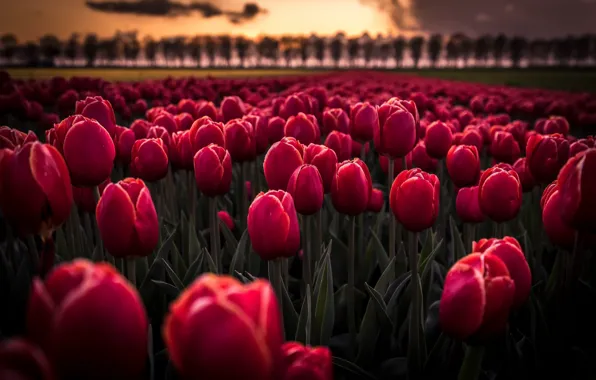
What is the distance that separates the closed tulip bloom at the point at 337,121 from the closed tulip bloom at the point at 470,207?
5.10ft

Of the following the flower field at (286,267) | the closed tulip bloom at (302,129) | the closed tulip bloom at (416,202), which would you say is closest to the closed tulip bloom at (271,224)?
the flower field at (286,267)

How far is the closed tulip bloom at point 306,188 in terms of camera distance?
85.5 inches

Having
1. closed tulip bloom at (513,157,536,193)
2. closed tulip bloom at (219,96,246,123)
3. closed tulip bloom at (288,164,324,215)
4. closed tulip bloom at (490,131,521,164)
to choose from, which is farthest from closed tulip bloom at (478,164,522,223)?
closed tulip bloom at (219,96,246,123)

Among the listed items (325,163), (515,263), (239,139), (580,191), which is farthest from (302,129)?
→ (515,263)

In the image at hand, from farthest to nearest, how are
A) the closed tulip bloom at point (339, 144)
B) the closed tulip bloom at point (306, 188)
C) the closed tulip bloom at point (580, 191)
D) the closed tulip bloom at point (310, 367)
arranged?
the closed tulip bloom at point (339, 144), the closed tulip bloom at point (306, 188), the closed tulip bloom at point (580, 191), the closed tulip bloom at point (310, 367)

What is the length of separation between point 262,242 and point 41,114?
5.83 meters

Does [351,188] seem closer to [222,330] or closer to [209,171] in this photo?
[209,171]

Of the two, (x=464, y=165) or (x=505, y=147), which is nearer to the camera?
(x=464, y=165)

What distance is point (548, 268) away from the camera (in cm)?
393

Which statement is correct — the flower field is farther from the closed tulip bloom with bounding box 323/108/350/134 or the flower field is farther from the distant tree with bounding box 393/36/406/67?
the distant tree with bounding box 393/36/406/67

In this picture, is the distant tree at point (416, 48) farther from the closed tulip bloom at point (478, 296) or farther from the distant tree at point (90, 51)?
the closed tulip bloom at point (478, 296)

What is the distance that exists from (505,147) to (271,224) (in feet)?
9.88

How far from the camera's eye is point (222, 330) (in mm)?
721

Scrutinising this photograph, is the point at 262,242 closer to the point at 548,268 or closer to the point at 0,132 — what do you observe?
the point at 0,132
